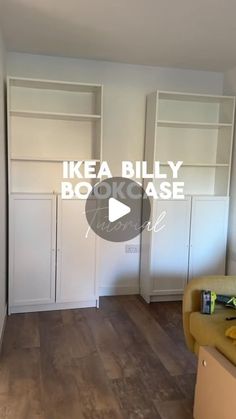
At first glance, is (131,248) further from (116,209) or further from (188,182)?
(188,182)

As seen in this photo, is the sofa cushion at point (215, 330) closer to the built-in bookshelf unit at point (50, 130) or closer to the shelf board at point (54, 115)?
the built-in bookshelf unit at point (50, 130)

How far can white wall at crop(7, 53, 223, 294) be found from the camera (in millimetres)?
3627

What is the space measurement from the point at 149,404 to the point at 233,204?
228 centimetres

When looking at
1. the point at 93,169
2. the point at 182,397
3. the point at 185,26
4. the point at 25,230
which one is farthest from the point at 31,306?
the point at 185,26

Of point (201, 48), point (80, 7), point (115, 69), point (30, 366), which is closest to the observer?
point (80, 7)

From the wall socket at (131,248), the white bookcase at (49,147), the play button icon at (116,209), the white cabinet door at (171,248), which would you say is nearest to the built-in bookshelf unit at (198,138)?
the white cabinet door at (171,248)

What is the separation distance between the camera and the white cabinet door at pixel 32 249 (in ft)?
11.1

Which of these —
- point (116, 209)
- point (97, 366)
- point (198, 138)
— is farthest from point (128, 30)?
point (97, 366)

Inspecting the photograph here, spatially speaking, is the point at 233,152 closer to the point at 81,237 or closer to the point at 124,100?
the point at 124,100

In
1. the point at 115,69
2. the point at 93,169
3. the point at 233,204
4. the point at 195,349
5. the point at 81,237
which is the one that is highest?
the point at 115,69

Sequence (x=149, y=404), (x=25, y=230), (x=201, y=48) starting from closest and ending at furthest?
1. (x=149, y=404)
2. (x=201, y=48)
3. (x=25, y=230)

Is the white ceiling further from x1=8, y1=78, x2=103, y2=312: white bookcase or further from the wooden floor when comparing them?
the wooden floor

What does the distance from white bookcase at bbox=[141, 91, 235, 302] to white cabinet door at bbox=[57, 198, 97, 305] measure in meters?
0.64

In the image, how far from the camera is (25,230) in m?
3.41
